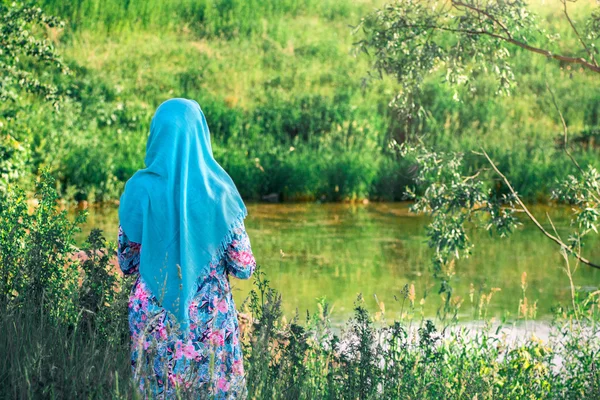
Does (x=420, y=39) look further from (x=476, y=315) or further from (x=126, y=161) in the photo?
(x=126, y=161)

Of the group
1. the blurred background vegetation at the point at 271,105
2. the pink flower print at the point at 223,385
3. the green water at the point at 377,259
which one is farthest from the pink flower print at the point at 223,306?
the blurred background vegetation at the point at 271,105

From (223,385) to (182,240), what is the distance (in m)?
0.56

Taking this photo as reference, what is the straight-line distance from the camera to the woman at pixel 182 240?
3.32 metres

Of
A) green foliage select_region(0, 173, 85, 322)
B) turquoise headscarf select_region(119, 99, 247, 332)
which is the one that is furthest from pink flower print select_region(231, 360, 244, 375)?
green foliage select_region(0, 173, 85, 322)

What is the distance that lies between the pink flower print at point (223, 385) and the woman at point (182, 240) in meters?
0.02

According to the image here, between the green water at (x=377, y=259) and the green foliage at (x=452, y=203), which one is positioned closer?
A: the green foliage at (x=452, y=203)

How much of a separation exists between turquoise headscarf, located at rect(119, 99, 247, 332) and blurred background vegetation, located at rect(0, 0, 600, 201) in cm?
464

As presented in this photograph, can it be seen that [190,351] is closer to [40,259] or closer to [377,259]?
[40,259]

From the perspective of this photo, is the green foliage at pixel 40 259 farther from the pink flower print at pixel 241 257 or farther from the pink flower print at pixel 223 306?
the pink flower print at pixel 241 257

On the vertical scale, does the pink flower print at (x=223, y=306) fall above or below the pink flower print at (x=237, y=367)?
above

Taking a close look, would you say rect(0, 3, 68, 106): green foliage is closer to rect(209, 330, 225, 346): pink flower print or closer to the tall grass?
the tall grass

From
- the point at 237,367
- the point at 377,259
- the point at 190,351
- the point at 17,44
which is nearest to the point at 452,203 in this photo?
the point at 237,367

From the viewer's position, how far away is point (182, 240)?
331 cm

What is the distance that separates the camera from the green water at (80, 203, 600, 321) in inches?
355
